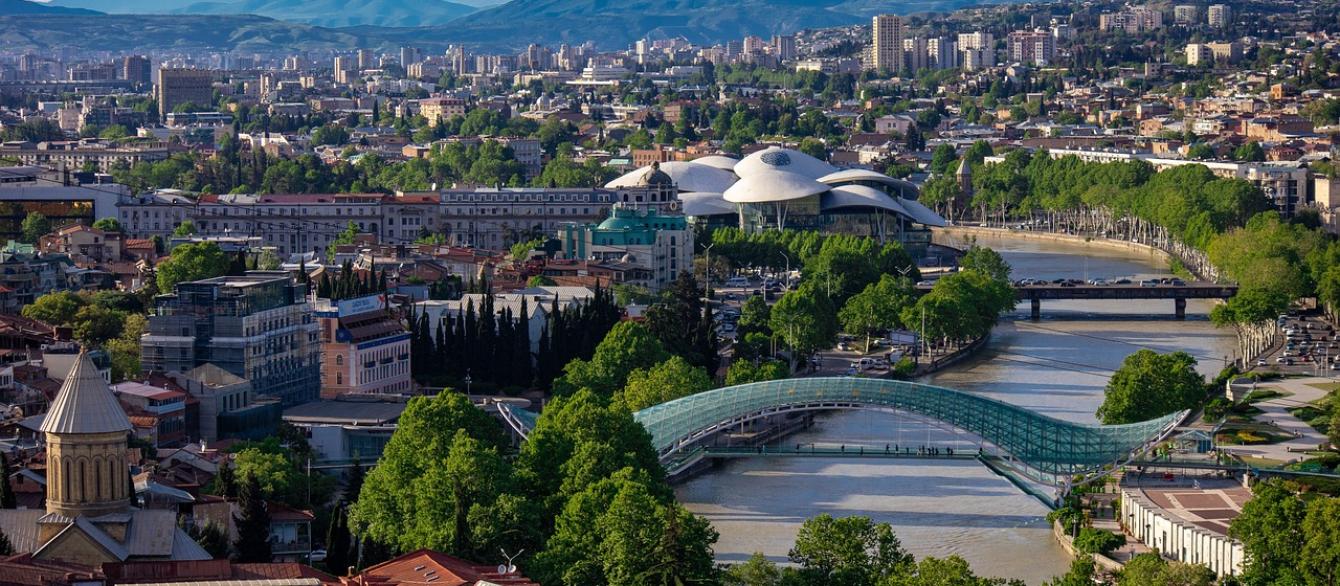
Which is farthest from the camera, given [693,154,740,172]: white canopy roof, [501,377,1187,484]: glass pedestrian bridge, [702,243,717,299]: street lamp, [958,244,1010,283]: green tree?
[693,154,740,172]: white canopy roof

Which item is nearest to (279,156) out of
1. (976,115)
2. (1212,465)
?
(976,115)

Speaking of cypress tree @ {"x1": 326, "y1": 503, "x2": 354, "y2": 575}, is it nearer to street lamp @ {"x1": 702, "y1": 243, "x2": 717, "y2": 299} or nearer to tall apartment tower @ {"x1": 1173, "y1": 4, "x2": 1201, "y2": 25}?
street lamp @ {"x1": 702, "y1": 243, "x2": 717, "y2": 299}

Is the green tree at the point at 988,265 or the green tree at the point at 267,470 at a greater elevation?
the green tree at the point at 988,265

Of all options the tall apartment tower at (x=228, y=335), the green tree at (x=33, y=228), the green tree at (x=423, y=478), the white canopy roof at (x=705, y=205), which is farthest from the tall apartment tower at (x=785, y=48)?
the green tree at (x=423, y=478)

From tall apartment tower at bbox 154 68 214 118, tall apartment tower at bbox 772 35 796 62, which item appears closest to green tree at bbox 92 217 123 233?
tall apartment tower at bbox 154 68 214 118

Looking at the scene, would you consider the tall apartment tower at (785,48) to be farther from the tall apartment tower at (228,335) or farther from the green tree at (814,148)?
the tall apartment tower at (228,335)

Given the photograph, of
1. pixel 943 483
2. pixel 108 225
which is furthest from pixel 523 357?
pixel 108 225

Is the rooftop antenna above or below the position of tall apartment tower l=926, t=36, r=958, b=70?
below
